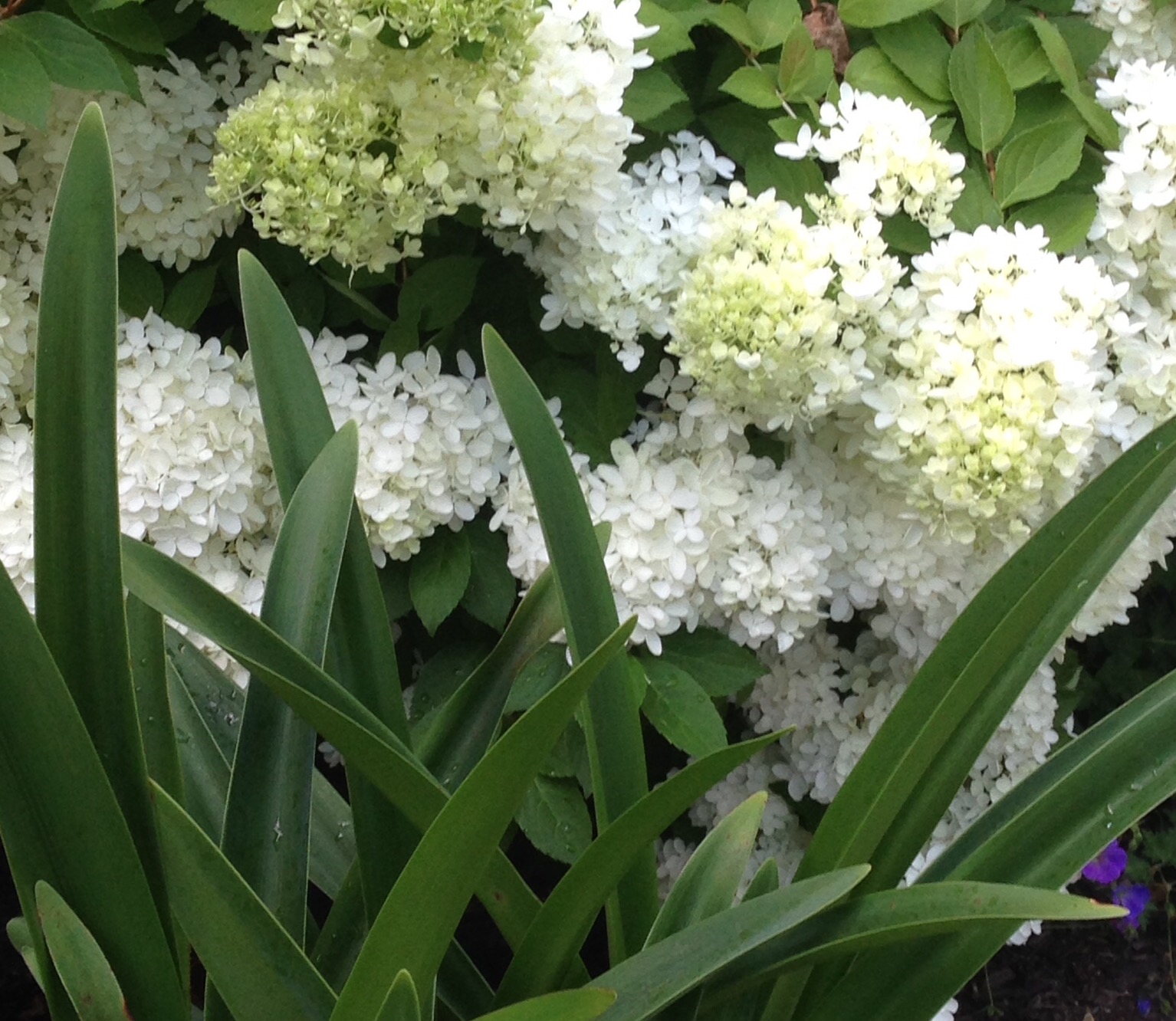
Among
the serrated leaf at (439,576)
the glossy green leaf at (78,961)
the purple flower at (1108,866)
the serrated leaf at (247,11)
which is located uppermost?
the serrated leaf at (247,11)

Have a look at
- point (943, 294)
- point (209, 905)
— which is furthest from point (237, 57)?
→ point (209, 905)

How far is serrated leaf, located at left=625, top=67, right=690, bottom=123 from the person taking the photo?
1.10m

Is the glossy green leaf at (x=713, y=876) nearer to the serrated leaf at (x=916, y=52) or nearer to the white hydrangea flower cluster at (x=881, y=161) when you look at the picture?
the white hydrangea flower cluster at (x=881, y=161)

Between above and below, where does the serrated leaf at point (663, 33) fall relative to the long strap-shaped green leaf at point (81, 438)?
above

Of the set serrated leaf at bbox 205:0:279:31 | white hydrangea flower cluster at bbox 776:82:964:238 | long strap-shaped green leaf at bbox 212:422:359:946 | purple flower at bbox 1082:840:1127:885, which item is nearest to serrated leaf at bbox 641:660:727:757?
long strap-shaped green leaf at bbox 212:422:359:946

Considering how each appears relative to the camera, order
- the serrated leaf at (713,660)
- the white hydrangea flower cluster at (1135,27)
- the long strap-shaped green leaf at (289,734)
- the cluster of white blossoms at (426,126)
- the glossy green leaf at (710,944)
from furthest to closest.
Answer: the white hydrangea flower cluster at (1135,27) → the serrated leaf at (713,660) → the cluster of white blossoms at (426,126) → the long strap-shaped green leaf at (289,734) → the glossy green leaf at (710,944)

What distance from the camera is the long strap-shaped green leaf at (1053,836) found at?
820mm

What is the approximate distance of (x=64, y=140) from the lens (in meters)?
1.09

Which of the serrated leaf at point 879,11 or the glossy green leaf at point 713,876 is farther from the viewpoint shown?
the serrated leaf at point 879,11

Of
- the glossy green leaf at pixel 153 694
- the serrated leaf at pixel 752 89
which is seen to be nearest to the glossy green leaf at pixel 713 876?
the glossy green leaf at pixel 153 694

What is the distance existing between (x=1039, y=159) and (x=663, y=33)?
40 centimetres

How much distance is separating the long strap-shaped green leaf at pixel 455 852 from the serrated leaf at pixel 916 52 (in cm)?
78

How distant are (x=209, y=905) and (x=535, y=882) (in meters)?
0.85

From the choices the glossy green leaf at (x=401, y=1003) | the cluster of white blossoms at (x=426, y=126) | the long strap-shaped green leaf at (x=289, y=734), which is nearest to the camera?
the glossy green leaf at (x=401, y=1003)
